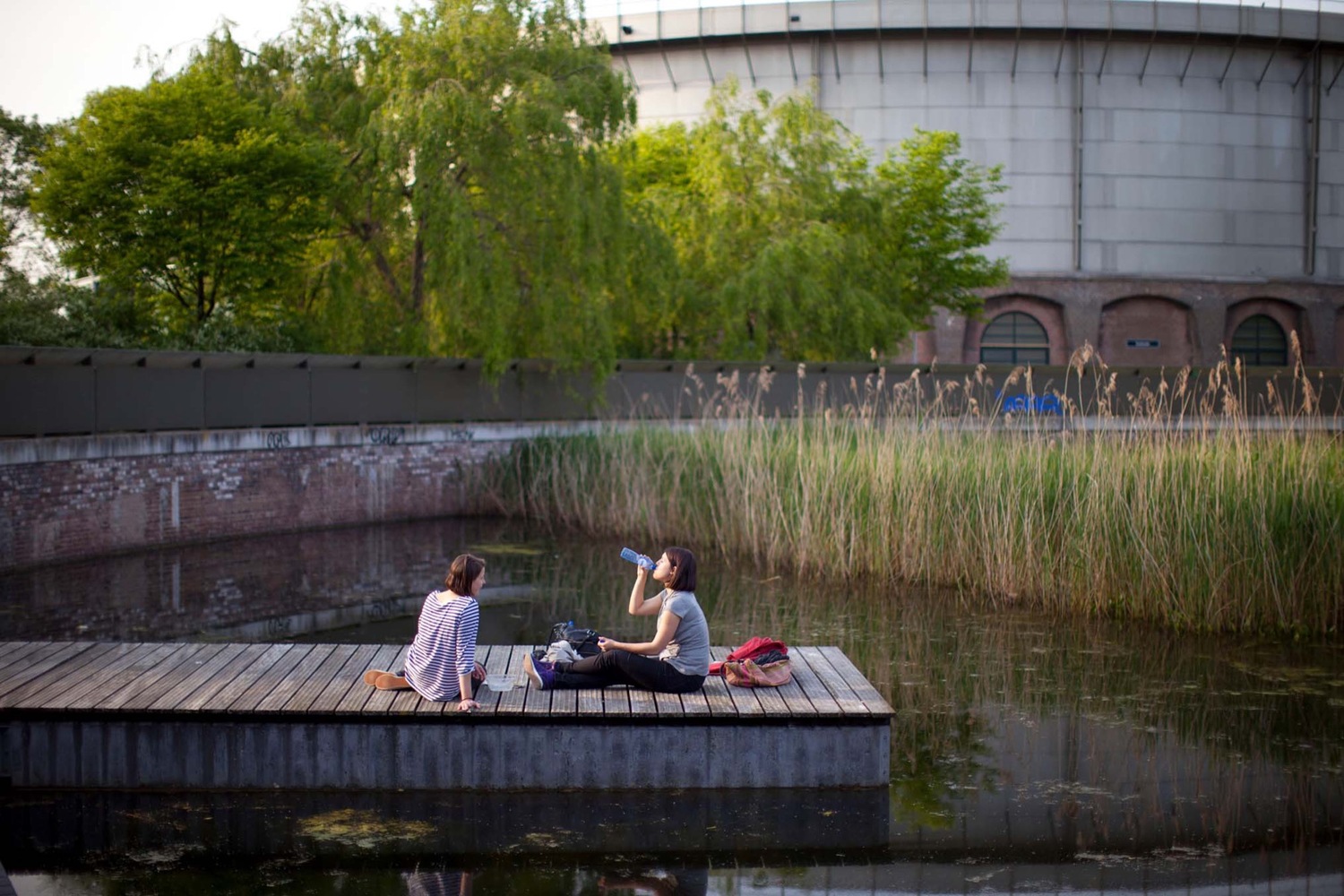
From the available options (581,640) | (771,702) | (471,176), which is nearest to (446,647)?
(581,640)

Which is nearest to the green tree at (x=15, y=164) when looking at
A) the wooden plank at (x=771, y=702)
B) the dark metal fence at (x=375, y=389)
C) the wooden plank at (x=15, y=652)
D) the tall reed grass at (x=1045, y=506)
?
the dark metal fence at (x=375, y=389)

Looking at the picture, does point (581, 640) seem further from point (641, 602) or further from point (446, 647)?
point (446, 647)

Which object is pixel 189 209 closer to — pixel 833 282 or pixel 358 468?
pixel 358 468

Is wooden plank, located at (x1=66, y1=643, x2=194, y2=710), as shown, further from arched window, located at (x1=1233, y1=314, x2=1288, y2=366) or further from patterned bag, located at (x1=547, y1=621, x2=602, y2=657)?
arched window, located at (x1=1233, y1=314, x2=1288, y2=366)

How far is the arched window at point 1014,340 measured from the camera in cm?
4216

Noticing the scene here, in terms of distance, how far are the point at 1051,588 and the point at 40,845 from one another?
29.5 feet

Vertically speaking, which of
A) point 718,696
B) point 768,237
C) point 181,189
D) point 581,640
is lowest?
point 718,696

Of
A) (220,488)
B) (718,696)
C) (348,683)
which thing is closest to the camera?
(718,696)

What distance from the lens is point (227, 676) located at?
779 cm

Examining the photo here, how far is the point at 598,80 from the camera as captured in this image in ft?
77.1

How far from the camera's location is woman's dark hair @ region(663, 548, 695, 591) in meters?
7.43

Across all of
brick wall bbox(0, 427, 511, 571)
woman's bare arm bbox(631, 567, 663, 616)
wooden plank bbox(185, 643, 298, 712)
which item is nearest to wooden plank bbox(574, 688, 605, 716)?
woman's bare arm bbox(631, 567, 663, 616)

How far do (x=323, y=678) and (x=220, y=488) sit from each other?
37.7ft

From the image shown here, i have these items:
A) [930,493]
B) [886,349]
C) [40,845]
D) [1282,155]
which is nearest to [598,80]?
[886,349]
